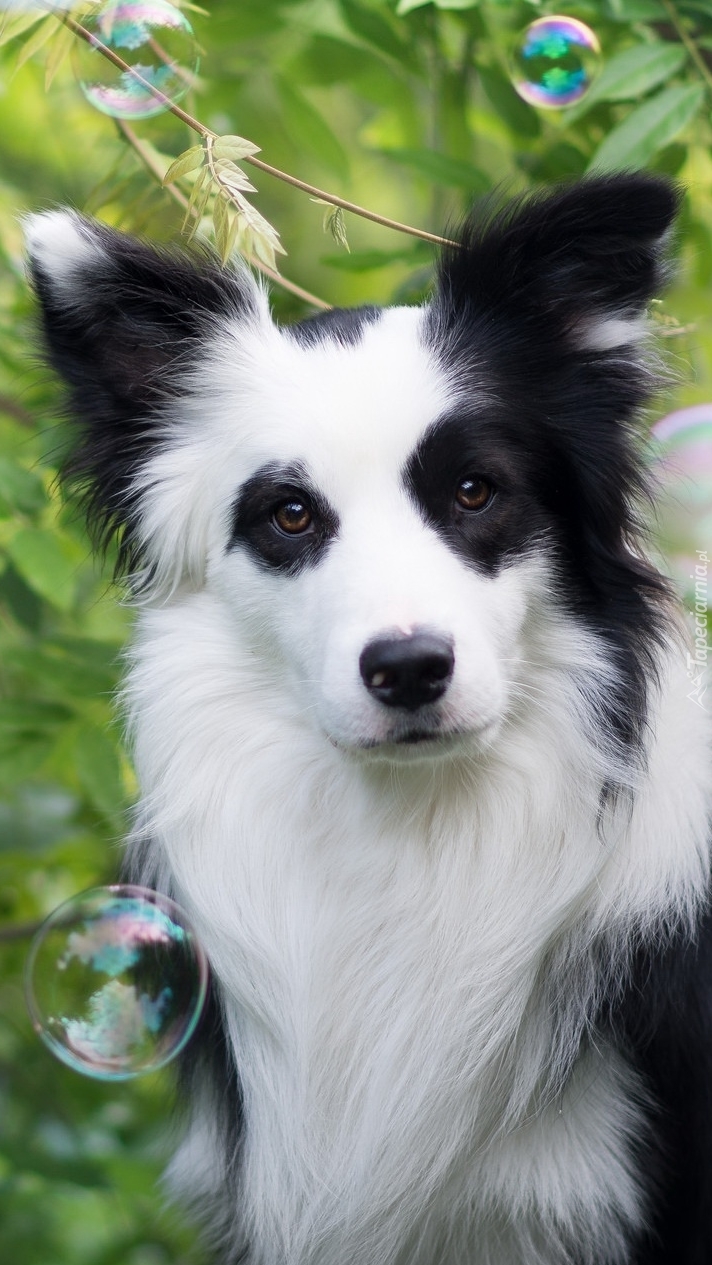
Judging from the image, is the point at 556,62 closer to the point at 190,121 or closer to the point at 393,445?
the point at 190,121

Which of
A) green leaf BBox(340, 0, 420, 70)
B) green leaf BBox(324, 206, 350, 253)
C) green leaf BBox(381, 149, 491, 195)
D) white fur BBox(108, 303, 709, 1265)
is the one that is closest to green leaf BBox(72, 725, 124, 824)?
white fur BBox(108, 303, 709, 1265)

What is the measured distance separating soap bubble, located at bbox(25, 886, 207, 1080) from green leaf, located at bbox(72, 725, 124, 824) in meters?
0.30

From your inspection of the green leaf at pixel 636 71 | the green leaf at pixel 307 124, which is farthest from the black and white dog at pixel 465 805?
the green leaf at pixel 307 124

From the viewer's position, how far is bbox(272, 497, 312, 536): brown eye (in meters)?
2.20

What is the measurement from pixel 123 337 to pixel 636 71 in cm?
122

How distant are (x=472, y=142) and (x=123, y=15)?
3.98 ft

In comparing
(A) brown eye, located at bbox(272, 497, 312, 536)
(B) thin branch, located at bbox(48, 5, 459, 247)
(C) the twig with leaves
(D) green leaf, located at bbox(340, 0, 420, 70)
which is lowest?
(A) brown eye, located at bbox(272, 497, 312, 536)

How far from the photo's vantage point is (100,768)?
9.25 ft

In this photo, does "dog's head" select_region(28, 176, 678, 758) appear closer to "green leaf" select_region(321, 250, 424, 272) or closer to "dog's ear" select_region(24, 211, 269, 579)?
"dog's ear" select_region(24, 211, 269, 579)

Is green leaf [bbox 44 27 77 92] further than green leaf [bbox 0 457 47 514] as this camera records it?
No

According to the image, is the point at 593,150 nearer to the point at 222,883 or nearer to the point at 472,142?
the point at 472,142

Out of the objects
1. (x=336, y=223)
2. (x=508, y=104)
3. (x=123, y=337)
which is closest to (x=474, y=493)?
(x=336, y=223)

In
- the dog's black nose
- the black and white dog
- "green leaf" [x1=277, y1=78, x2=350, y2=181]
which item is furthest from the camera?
"green leaf" [x1=277, y1=78, x2=350, y2=181]

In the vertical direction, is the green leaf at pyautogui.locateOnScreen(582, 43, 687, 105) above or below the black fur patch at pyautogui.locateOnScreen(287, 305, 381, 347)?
above
